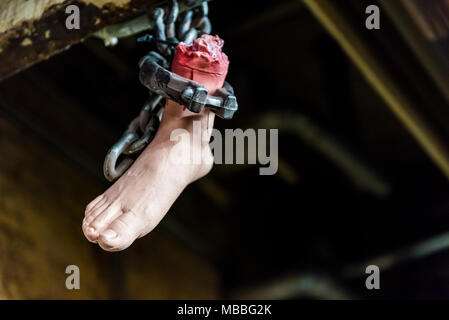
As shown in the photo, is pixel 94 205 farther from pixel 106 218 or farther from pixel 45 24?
pixel 45 24

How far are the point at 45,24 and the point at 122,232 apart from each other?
1.63 ft

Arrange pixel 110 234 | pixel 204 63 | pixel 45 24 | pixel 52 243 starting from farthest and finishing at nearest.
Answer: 1. pixel 52 243
2. pixel 45 24
3. pixel 204 63
4. pixel 110 234

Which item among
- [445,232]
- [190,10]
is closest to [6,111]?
[190,10]

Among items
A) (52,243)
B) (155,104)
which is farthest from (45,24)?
(52,243)

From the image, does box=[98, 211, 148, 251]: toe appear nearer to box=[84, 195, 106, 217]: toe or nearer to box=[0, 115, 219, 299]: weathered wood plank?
box=[84, 195, 106, 217]: toe

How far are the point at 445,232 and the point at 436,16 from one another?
4.08 feet

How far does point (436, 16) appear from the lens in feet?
5.14

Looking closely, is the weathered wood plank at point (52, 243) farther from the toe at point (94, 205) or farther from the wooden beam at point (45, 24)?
the toe at point (94, 205)

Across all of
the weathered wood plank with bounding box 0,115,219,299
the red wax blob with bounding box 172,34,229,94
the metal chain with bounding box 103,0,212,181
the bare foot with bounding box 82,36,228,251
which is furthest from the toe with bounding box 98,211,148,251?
the weathered wood plank with bounding box 0,115,219,299

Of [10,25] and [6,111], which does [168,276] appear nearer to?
[6,111]

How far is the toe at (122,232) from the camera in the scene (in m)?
1.05

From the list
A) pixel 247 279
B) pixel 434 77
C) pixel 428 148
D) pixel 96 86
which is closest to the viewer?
pixel 434 77

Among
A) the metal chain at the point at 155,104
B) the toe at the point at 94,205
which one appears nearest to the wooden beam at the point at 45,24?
the metal chain at the point at 155,104

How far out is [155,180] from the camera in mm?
1142
